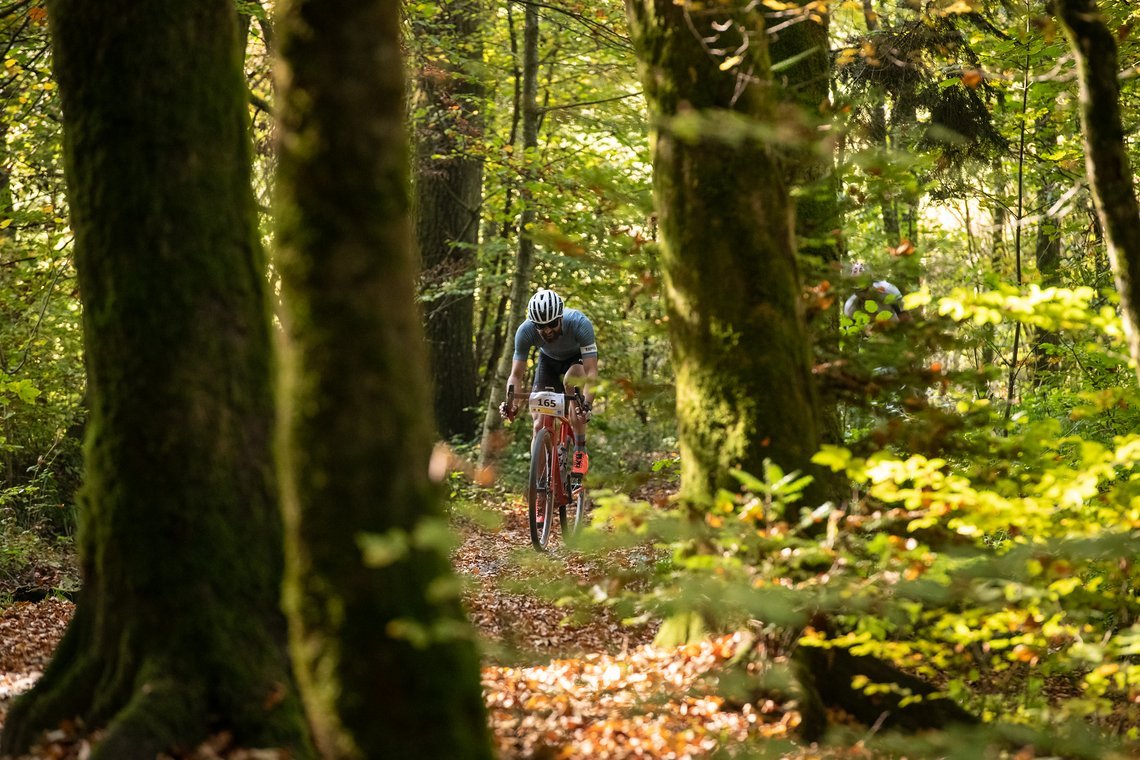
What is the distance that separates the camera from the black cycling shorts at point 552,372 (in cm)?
1043

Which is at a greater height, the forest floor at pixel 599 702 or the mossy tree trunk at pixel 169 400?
the mossy tree trunk at pixel 169 400

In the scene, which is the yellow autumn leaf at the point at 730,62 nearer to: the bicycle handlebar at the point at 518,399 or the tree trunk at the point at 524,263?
the bicycle handlebar at the point at 518,399

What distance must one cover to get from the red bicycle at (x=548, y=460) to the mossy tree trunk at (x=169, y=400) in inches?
217

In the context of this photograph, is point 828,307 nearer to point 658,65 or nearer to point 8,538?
point 658,65

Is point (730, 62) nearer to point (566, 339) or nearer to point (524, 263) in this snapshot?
point (566, 339)

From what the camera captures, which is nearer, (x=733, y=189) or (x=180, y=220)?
(x=180, y=220)

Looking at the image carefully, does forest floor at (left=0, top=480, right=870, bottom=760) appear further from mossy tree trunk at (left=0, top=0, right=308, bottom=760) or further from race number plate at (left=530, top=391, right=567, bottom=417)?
race number plate at (left=530, top=391, right=567, bottom=417)

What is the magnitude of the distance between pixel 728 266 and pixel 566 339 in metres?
5.31

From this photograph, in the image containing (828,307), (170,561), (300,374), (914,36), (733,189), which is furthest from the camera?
(914,36)

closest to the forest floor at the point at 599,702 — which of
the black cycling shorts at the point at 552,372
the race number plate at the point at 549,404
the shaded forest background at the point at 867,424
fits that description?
the shaded forest background at the point at 867,424

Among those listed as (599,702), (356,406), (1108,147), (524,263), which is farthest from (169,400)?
(524,263)

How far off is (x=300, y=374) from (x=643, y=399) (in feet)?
10.7

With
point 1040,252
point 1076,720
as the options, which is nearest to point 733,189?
point 1076,720

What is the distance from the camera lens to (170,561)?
424 centimetres
